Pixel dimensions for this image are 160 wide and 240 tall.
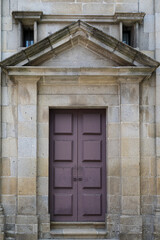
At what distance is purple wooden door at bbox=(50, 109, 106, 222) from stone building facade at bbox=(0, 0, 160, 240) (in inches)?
0.8

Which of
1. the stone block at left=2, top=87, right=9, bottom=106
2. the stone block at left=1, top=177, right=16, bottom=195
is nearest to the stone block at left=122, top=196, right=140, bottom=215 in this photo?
the stone block at left=1, top=177, right=16, bottom=195

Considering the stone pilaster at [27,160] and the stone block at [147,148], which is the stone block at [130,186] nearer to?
the stone block at [147,148]

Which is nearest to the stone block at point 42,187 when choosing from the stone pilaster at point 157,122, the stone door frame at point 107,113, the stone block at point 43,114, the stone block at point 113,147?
the stone door frame at point 107,113

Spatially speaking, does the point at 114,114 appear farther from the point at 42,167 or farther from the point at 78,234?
the point at 78,234

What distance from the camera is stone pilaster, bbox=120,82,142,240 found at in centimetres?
709

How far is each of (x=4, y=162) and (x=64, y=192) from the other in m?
1.33

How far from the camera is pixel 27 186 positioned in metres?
→ 7.13

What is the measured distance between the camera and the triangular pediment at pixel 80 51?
23.2 ft

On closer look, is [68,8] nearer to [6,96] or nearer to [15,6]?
[15,6]

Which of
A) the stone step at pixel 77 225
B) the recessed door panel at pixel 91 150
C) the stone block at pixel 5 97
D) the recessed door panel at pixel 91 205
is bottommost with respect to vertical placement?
the stone step at pixel 77 225

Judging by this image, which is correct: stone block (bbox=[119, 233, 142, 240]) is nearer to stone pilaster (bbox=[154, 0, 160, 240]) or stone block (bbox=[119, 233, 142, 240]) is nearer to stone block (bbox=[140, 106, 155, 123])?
stone pilaster (bbox=[154, 0, 160, 240])

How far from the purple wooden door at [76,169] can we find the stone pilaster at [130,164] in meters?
0.50

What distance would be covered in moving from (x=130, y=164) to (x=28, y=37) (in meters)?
3.29

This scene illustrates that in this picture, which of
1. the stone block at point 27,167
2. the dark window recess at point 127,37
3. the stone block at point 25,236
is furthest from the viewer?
the dark window recess at point 127,37
